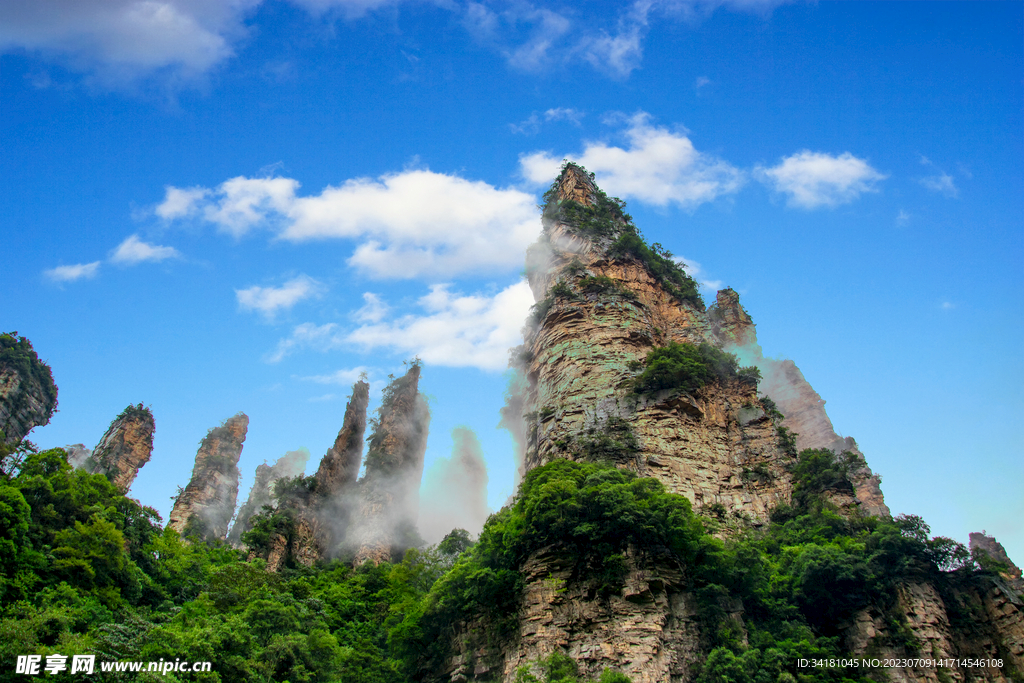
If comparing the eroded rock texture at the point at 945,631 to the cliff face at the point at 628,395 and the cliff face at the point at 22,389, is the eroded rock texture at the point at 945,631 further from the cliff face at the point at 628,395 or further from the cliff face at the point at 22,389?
the cliff face at the point at 22,389

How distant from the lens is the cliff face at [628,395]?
1189 inches

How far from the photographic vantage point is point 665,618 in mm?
21469

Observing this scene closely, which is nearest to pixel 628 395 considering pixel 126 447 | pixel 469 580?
pixel 469 580

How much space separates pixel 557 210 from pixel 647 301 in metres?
10.4

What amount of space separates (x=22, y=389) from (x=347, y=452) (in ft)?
62.7

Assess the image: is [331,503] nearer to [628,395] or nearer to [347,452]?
[347,452]

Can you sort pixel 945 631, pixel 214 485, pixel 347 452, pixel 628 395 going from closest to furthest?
pixel 945 631
pixel 628 395
pixel 347 452
pixel 214 485

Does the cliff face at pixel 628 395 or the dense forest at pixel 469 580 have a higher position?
the cliff face at pixel 628 395

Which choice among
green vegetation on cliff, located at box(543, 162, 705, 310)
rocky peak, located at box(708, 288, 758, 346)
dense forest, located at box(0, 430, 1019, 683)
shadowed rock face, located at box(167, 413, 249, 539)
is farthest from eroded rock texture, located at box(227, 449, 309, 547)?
rocky peak, located at box(708, 288, 758, 346)

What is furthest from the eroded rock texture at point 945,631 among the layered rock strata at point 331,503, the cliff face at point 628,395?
the layered rock strata at point 331,503

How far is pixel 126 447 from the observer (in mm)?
43281

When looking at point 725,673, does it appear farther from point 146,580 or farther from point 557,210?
point 557,210

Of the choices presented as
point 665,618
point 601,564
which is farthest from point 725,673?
point 601,564

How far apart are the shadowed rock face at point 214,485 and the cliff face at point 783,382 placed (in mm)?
36701
